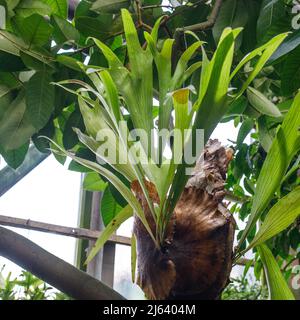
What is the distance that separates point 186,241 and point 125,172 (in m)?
0.12

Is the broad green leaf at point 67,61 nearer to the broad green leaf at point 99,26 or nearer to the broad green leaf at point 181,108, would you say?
the broad green leaf at point 99,26

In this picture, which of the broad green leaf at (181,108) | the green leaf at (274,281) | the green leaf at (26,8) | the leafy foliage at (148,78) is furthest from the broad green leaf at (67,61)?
the green leaf at (274,281)

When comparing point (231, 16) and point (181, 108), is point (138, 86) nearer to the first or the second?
point (181, 108)

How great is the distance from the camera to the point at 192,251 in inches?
16.3

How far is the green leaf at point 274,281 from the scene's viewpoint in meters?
0.50

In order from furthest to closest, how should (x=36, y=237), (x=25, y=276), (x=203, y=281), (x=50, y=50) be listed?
(x=36, y=237)
(x=25, y=276)
(x=50, y=50)
(x=203, y=281)

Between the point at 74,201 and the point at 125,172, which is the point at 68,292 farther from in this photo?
the point at 74,201

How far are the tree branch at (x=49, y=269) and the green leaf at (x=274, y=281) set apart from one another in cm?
18

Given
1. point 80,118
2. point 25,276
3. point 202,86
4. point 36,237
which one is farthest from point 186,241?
point 36,237

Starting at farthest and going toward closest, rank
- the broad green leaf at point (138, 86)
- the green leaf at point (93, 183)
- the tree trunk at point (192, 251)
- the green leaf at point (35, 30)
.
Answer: the green leaf at point (93, 183) < the green leaf at point (35, 30) < the broad green leaf at point (138, 86) < the tree trunk at point (192, 251)

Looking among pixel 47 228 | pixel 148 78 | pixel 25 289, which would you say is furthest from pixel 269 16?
pixel 25 289

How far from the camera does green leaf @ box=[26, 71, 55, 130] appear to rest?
2.10ft

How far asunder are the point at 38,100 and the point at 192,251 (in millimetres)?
329
